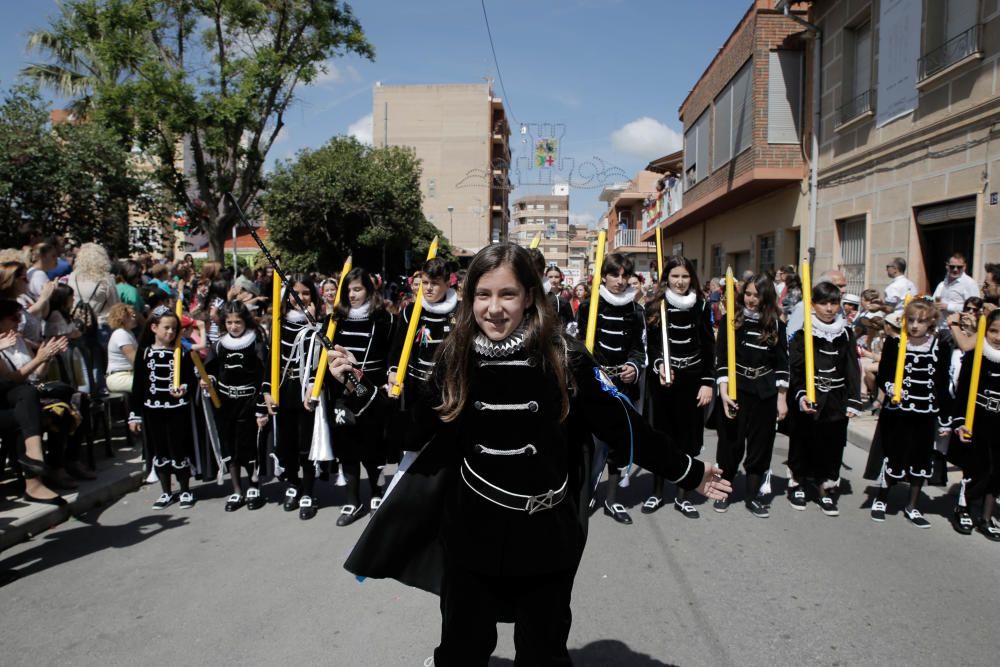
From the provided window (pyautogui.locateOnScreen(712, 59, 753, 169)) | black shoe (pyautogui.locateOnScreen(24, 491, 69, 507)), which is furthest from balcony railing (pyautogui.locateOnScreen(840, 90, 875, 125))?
black shoe (pyautogui.locateOnScreen(24, 491, 69, 507))

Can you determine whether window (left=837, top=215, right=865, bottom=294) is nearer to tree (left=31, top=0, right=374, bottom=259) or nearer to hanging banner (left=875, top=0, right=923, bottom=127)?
hanging banner (left=875, top=0, right=923, bottom=127)

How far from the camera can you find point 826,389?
238 inches

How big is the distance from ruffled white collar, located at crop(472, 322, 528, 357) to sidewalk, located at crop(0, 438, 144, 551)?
14.8ft

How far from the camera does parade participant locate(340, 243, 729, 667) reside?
2629mm

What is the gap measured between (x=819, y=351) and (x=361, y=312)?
368 centimetres

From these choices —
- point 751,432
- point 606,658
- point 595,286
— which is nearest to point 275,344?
point 595,286

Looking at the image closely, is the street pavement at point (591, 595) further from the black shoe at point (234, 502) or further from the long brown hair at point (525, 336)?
the long brown hair at point (525, 336)

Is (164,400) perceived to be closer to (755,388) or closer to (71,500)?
(71,500)

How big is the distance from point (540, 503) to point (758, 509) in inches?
158

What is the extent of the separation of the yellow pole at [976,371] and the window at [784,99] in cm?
1276

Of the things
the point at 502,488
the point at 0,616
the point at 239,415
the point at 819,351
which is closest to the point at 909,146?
the point at 819,351

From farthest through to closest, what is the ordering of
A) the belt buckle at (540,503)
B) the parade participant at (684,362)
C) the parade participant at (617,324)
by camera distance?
the parade participant at (684,362)
the parade participant at (617,324)
the belt buckle at (540,503)

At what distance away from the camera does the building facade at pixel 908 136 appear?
10.3 m

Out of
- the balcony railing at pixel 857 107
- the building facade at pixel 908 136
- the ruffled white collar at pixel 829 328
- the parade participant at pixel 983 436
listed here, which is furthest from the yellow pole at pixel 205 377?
the balcony railing at pixel 857 107
